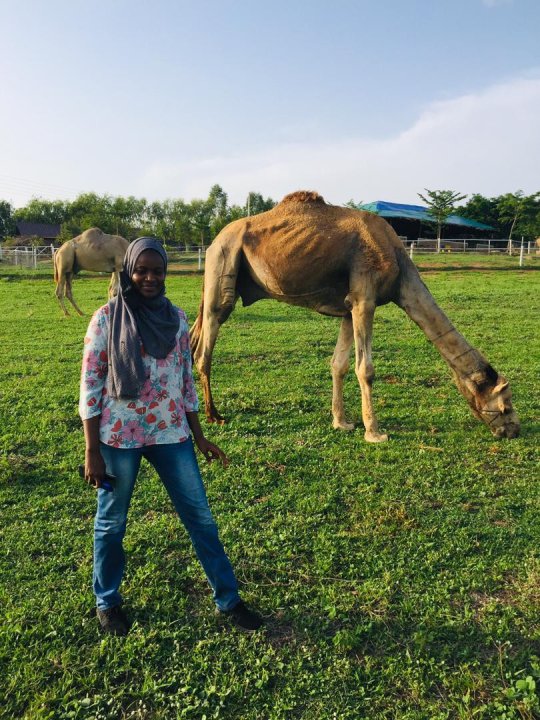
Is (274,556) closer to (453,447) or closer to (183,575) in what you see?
(183,575)

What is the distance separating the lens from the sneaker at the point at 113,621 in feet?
10.0

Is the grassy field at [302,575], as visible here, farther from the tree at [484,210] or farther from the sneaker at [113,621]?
the tree at [484,210]

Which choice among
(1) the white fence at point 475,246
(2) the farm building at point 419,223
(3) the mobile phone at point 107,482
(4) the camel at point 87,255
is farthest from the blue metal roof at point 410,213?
(3) the mobile phone at point 107,482

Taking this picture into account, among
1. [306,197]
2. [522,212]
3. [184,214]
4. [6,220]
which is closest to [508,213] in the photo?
[522,212]

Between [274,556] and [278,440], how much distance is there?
7.12ft

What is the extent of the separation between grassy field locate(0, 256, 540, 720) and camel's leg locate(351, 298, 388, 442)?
24 centimetres

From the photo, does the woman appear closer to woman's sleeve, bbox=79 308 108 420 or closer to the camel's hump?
woman's sleeve, bbox=79 308 108 420

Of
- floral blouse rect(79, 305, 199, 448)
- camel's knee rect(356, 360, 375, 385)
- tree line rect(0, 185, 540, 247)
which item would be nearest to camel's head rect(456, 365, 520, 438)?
camel's knee rect(356, 360, 375, 385)

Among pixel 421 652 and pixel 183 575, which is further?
pixel 183 575

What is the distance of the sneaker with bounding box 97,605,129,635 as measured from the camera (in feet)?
10.0

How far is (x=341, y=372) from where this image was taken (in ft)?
21.5

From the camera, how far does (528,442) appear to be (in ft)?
18.9

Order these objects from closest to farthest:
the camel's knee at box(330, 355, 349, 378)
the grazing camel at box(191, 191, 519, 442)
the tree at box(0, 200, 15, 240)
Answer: the grazing camel at box(191, 191, 519, 442), the camel's knee at box(330, 355, 349, 378), the tree at box(0, 200, 15, 240)

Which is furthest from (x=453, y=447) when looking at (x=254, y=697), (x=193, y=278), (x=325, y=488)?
(x=193, y=278)
